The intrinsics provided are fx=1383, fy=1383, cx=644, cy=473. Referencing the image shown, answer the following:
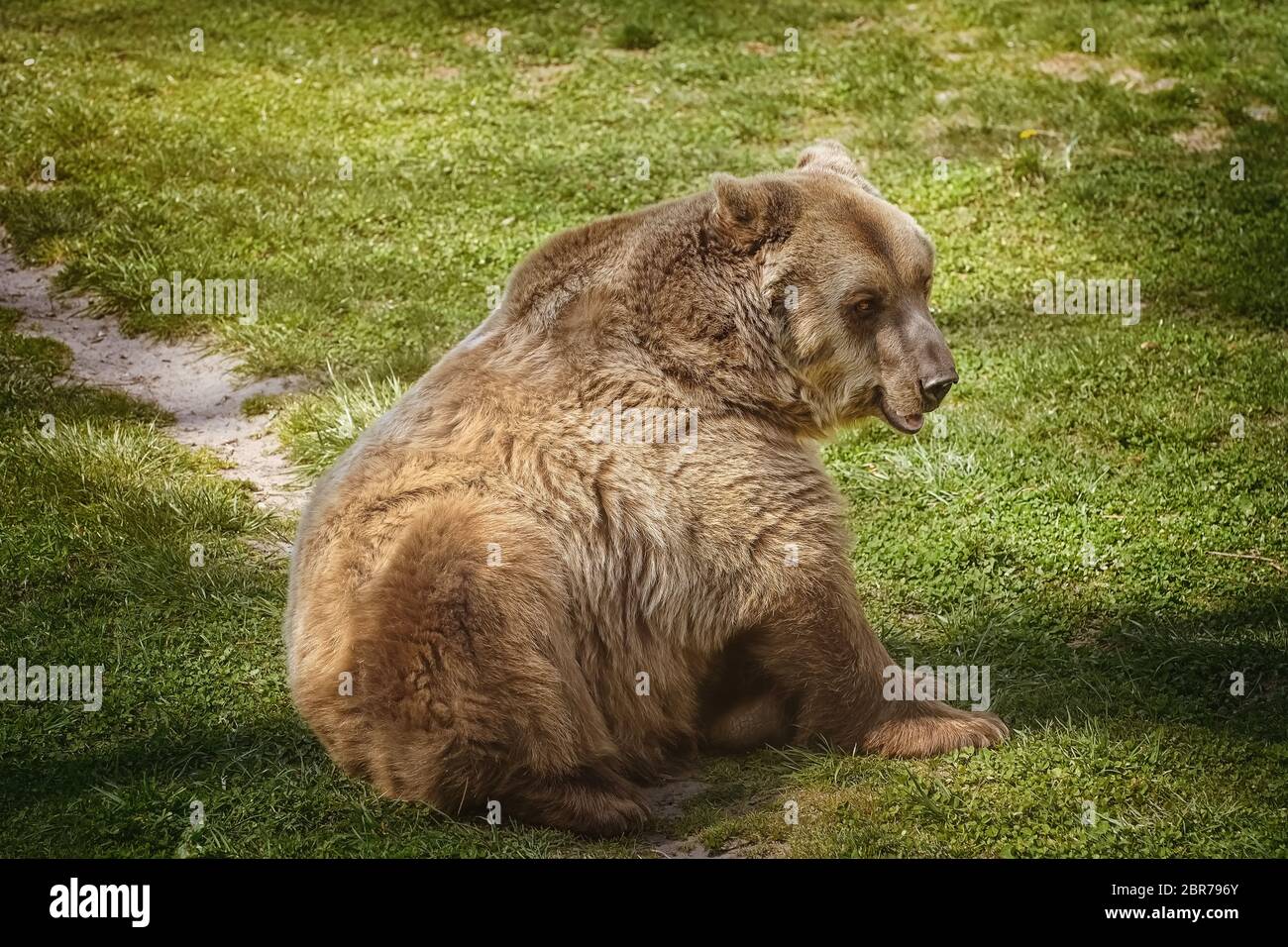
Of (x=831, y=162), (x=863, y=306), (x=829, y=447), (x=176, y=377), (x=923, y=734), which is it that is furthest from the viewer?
(x=176, y=377)

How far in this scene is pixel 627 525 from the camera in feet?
16.2

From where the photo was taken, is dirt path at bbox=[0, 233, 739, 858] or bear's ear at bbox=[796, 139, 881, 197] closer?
bear's ear at bbox=[796, 139, 881, 197]

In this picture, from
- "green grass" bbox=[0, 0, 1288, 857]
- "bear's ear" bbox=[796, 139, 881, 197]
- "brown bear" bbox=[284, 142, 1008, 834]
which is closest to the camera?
"brown bear" bbox=[284, 142, 1008, 834]

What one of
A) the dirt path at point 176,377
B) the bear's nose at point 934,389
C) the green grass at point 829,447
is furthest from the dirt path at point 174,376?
the bear's nose at point 934,389

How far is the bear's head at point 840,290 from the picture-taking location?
17.2 ft

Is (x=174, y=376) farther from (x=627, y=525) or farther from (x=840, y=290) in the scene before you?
(x=840, y=290)

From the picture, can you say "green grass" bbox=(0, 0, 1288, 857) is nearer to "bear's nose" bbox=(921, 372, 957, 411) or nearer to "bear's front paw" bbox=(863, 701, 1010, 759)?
"bear's front paw" bbox=(863, 701, 1010, 759)

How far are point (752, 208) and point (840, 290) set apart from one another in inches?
18.0

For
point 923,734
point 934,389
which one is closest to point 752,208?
point 934,389

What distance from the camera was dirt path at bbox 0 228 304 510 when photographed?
7.84 m

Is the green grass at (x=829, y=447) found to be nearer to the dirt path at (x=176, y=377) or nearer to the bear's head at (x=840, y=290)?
the dirt path at (x=176, y=377)

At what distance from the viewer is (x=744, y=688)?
529cm

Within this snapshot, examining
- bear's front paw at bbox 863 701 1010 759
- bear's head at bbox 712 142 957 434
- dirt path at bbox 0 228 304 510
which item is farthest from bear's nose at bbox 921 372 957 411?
dirt path at bbox 0 228 304 510

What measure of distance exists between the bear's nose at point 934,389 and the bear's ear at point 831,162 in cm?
90
